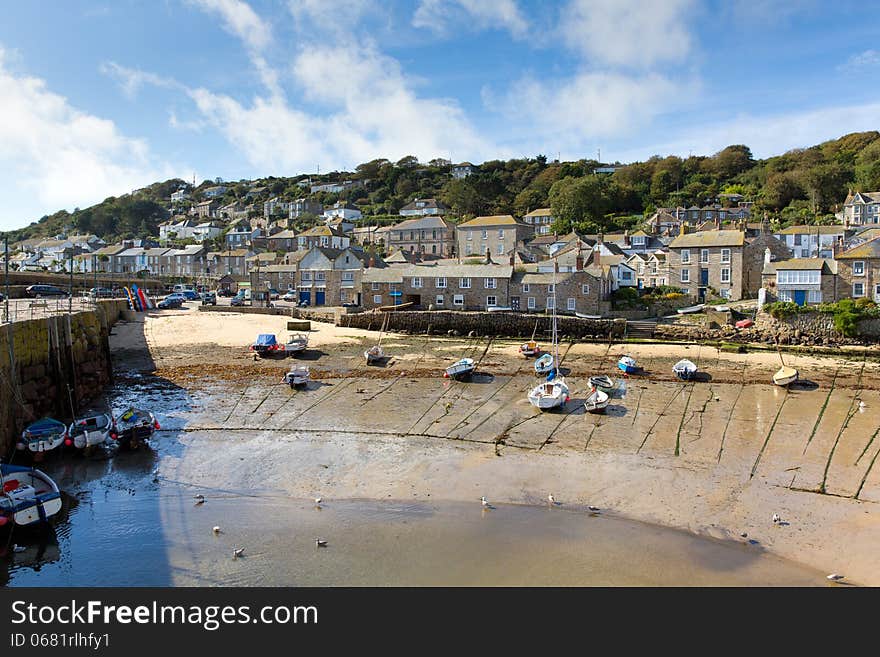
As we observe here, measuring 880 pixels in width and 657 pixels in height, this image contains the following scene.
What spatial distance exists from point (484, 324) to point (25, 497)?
1211 inches

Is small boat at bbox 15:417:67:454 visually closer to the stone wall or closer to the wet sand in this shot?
the wet sand

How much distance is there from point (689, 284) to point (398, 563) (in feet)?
141

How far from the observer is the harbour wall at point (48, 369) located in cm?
2009

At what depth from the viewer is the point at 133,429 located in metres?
19.9

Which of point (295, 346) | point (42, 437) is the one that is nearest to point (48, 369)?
point (42, 437)

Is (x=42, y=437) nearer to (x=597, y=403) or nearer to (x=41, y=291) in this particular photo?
(x=597, y=403)

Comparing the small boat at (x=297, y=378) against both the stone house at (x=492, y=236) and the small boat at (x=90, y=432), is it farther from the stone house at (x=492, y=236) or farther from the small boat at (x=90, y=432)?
the stone house at (x=492, y=236)

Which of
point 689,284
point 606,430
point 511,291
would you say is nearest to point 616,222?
point 689,284

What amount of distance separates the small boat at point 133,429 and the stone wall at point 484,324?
77.1 feet

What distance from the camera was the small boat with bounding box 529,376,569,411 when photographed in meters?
23.8

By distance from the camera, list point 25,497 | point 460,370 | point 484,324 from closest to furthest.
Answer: point 25,497
point 460,370
point 484,324

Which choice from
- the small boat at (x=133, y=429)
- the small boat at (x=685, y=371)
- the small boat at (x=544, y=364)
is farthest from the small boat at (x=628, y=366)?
the small boat at (x=133, y=429)

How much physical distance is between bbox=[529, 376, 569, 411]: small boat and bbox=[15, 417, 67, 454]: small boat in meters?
16.0

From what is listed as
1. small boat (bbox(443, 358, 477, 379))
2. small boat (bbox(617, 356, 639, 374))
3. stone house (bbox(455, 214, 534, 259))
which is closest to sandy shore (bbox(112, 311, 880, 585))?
small boat (bbox(443, 358, 477, 379))
